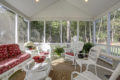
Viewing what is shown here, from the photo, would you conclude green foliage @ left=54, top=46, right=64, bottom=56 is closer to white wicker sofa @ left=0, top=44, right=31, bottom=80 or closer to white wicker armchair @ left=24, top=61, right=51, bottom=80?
white wicker sofa @ left=0, top=44, right=31, bottom=80

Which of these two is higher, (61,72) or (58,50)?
(58,50)

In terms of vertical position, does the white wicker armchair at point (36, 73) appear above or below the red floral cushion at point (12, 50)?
below

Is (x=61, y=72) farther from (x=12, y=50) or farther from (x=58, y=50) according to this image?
(x=58, y=50)

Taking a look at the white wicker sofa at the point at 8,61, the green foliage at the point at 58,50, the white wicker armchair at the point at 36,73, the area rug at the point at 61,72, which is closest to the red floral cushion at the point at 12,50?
the white wicker sofa at the point at 8,61

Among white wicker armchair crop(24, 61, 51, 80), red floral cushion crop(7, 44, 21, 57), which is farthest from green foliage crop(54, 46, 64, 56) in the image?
white wicker armchair crop(24, 61, 51, 80)

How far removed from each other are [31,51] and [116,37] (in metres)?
3.67

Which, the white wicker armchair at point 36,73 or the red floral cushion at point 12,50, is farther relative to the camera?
the red floral cushion at point 12,50

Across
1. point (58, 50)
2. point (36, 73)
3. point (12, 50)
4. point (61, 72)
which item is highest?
point (12, 50)

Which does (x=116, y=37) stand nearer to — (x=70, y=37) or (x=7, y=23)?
(x=70, y=37)

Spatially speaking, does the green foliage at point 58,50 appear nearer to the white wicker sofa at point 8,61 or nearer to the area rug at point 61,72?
the area rug at point 61,72

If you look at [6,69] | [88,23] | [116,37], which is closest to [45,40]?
[88,23]

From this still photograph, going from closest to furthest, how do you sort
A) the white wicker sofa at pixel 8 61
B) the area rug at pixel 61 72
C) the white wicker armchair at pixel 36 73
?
the white wicker armchair at pixel 36 73, the white wicker sofa at pixel 8 61, the area rug at pixel 61 72

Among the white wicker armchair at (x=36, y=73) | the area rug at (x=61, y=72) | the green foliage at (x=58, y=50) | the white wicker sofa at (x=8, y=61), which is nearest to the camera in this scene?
the white wicker armchair at (x=36, y=73)

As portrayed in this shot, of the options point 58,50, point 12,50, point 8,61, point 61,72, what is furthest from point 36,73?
point 58,50
